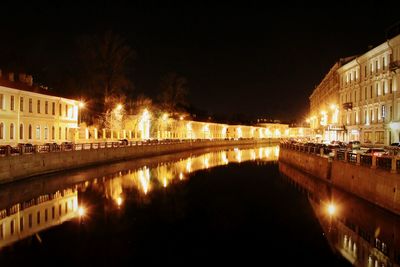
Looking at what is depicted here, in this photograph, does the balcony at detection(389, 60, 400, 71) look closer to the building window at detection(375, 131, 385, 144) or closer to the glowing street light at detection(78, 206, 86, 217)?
the building window at detection(375, 131, 385, 144)

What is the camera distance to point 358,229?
699 inches

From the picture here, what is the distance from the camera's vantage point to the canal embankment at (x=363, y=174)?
18531 mm

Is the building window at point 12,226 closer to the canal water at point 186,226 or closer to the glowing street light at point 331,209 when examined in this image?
the canal water at point 186,226

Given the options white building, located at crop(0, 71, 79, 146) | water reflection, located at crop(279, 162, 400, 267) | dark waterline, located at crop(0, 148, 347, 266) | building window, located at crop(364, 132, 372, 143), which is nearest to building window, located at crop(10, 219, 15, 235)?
dark waterline, located at crop(0, 148, 347, 266)

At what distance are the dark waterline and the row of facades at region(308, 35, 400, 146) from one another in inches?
573

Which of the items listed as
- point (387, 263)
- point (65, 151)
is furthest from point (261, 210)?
point (65, 151)

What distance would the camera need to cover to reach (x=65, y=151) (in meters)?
35.4

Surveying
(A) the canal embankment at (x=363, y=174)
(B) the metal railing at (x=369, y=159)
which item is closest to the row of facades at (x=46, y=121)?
(A) the canal embankment at (x=363, y=174)

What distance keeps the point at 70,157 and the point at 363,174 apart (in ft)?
79.3

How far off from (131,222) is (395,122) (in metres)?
27.1

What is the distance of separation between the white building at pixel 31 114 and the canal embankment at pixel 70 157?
21.9 feet

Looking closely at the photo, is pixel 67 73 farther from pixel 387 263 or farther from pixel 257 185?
pixel 387 263

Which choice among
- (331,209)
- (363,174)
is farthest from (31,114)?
(363,174)

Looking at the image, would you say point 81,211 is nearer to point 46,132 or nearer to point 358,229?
point 358,229
